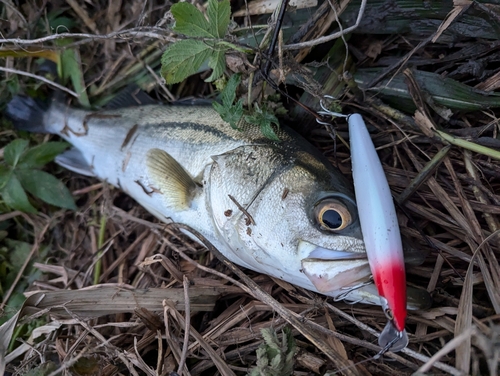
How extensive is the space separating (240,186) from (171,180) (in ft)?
1.52

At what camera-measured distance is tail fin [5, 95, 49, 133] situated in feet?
9.59

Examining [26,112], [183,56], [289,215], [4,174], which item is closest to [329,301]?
[289,215]

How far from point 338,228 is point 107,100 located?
2.02 meters

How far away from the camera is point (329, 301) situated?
212cm

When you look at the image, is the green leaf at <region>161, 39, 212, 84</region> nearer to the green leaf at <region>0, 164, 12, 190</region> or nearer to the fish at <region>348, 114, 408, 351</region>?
the fish at <region>348, 114, 408, 351</region>

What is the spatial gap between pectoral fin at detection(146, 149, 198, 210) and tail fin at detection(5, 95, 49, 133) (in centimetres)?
109

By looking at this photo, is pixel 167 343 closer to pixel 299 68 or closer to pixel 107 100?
pixel 299 68

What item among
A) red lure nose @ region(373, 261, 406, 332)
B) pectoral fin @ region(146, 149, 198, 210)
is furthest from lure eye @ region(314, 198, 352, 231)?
pectoral fin @ region(146, 149, 198, 210)

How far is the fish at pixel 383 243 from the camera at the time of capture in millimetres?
1687

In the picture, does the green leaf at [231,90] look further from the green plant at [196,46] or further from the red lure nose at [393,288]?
the red lure nose at [393,288]

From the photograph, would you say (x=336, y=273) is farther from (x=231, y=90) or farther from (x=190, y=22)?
(x=190, y=22)

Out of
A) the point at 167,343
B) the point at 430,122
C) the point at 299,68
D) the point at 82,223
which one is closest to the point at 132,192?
the point at 82,223

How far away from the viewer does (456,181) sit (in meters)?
2.11

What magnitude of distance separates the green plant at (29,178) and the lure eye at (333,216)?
72.6 inches
